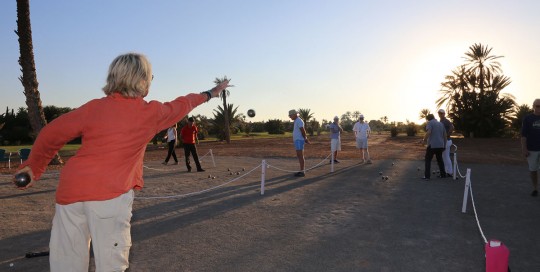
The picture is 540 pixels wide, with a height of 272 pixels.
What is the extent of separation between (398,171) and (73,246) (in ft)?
41.0

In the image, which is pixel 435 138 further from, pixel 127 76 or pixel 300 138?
pixel 127 76

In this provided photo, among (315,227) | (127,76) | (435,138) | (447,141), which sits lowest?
(315,227)

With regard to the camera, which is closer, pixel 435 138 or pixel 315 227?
pixel 315 227

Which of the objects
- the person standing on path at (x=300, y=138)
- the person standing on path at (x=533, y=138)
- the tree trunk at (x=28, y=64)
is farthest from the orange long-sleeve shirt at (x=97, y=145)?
the tree trunk at (x=28, y=64)

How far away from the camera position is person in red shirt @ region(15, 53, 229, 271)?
241 centimetres

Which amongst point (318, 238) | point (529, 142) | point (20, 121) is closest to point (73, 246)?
point (318, 238)

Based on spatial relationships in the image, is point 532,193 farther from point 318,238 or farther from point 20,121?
point 20,121

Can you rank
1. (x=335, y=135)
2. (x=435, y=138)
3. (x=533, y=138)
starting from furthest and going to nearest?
(x=335, y=135) → (x=435, y=138) → (x=533, y=138)

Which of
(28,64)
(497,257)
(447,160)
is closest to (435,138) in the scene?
(447,160)

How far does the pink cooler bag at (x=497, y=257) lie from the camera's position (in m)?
3.16

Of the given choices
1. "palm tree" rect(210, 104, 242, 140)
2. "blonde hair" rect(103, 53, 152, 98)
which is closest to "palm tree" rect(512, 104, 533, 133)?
"palm tree" rect(210, 104, 242, 140)

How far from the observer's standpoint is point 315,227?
246 inches

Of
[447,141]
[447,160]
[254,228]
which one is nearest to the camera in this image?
[254,228]

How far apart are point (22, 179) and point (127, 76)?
3.02 feet
